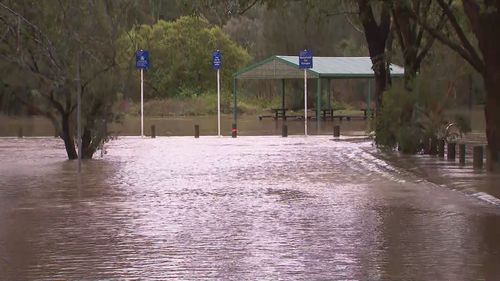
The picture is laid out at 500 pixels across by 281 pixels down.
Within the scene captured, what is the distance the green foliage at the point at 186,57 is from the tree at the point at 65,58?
4799 cm

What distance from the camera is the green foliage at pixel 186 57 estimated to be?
71812mm

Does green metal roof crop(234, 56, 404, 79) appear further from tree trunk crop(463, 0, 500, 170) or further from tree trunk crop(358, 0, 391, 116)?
tree trunk crop(463, 0, 500, 170)

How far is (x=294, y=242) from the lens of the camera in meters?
10.7

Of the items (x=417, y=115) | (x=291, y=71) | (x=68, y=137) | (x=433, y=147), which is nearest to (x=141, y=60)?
(x=68, y=137)

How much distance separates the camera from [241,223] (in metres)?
12.3

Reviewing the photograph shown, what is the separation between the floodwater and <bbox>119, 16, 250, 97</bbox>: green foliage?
50.0 meters

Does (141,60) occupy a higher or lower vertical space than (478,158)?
higher

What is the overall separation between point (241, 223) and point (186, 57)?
60.7 meters

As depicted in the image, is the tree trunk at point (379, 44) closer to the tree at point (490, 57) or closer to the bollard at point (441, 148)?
the bollard at point (441, 148)

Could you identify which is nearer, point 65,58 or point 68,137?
point 65,58

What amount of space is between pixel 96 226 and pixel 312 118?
4409cm

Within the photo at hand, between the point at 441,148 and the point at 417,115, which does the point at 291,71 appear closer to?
the point at 417,115

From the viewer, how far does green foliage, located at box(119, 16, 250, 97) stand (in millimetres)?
71812

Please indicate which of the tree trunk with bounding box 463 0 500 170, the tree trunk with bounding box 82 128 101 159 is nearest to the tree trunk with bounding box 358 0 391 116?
the tree trunk with bounding box 463 0 500 170
